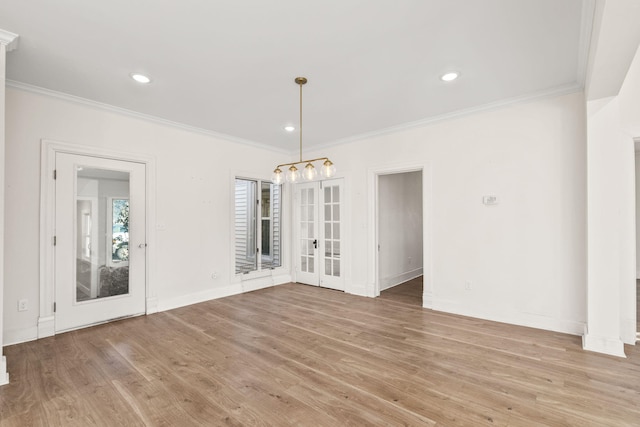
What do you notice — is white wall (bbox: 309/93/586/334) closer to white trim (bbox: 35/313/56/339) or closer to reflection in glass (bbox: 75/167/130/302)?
reflection in glass (bbox: 75/167/130/302)

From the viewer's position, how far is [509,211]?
3834 mm

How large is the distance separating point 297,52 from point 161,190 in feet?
9.92

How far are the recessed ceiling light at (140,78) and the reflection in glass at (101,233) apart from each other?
4.86 feet

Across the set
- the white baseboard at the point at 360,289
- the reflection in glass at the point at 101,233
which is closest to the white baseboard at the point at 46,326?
the reflection in glass at the point at 101,233

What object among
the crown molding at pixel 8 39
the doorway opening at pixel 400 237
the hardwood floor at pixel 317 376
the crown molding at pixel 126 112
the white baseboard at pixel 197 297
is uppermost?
A: the crown molding at pixel 8 39

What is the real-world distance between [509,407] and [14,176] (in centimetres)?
519

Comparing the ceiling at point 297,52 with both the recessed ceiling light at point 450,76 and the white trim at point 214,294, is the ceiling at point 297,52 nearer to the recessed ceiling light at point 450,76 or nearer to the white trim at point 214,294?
the recessed ceiling light at point 450,76

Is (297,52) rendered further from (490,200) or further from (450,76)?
(490,200)

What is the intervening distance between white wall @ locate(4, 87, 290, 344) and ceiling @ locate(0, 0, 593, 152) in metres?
0.35

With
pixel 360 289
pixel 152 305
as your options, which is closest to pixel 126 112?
pixel 152 305

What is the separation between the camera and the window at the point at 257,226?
5.88m

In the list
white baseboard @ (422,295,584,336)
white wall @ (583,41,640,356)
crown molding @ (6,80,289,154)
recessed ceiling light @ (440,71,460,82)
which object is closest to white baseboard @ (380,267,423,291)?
white baseboard @ (422,295,584,336)

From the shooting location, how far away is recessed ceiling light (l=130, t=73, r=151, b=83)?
3.11 meters

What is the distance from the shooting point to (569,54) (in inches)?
109
